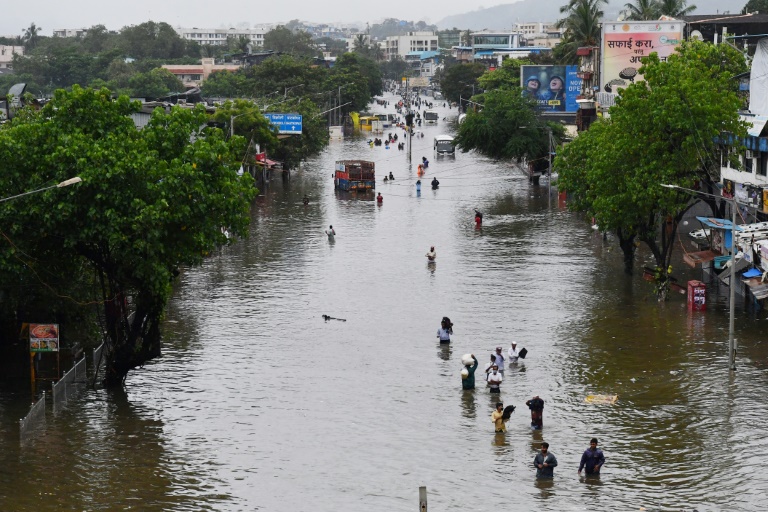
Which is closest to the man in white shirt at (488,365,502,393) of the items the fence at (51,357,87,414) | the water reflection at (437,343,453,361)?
the water reflection at (437,343,453,361)

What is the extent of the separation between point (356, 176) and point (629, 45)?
23.5 m

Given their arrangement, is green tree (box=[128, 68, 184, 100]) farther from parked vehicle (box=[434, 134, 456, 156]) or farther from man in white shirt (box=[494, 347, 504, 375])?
man in white shirt (box=[494, 347, 504, 375])

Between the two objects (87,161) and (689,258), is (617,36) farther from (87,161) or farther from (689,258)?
(87,161)

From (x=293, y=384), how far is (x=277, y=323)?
8544mm

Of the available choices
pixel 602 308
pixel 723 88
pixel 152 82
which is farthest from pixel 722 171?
pixel 152 82

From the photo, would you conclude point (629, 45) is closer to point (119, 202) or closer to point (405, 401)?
point (405, 401)

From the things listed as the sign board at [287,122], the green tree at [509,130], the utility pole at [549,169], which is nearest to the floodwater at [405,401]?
the utility pole at [549,169]

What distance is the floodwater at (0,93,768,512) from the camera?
2689cm

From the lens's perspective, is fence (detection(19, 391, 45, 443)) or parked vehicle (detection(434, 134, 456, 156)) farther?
parked vehicle (detection(434, 134, 456, 156))

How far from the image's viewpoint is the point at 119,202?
33031 millimetres

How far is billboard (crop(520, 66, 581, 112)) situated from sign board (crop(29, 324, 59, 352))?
297ft

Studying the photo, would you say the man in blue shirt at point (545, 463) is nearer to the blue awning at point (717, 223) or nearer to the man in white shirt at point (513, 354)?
the man in white shirt at point (513, 354)

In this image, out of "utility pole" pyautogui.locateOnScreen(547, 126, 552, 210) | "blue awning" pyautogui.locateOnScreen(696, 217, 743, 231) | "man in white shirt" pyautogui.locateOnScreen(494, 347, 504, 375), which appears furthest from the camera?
"utility pole" pyautogui.locateOnScreen(547, 126, 552, 210)

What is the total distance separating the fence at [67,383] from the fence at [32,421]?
0.85m
